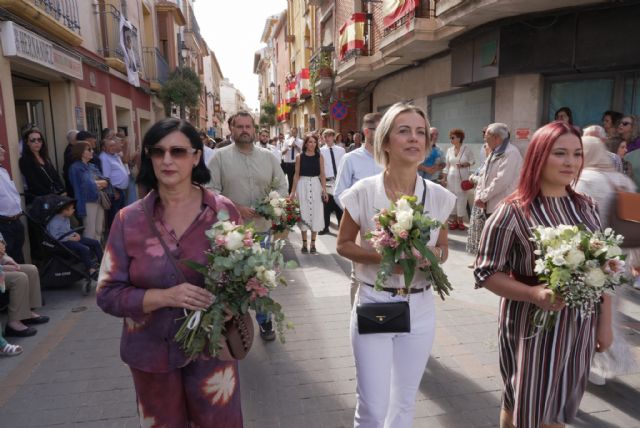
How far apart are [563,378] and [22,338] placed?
186 inches

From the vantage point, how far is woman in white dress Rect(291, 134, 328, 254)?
7.68 meters

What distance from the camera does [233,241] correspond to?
180 centimetres

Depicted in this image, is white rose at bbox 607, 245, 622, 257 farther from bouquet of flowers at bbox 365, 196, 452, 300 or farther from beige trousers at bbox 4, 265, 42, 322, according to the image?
beige trousers at bbox 4, 265, 42, 322

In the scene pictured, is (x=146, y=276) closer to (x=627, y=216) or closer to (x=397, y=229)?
(x=397, y=229)

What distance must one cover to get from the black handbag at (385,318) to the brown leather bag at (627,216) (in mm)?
1880

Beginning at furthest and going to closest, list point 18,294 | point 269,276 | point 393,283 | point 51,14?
point 51,14, point 18,294, point 393,283, point 269,276

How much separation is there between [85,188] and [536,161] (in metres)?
6.32

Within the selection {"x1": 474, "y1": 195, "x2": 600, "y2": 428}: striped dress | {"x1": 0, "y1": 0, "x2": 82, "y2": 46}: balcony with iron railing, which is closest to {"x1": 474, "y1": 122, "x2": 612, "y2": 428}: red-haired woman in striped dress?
{"x1": 474, "y1": 195, "x2": 600, "y2": 428}: striped dress

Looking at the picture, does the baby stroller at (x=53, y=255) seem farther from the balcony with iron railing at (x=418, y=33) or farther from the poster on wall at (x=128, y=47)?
the balcony with iron railing at (x=418, y=33)

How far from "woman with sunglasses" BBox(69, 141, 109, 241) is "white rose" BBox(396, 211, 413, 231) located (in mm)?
5961

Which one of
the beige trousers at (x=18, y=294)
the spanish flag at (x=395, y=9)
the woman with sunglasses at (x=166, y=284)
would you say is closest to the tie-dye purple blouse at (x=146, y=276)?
the woman with sunglasses at (x=166, y=284)

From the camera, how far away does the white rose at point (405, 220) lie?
1962mm

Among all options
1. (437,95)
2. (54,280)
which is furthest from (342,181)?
(437,95)

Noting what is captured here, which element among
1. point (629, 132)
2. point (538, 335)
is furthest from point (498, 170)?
point (538, 335)
